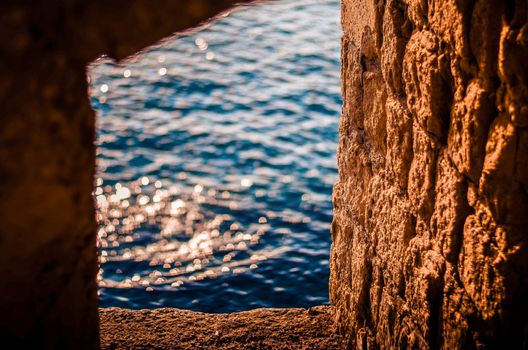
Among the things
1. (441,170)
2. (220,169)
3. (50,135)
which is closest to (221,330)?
(441,170)

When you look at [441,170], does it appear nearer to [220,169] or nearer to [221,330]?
[221,330]

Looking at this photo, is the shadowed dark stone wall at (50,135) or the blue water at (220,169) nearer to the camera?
the shadowed dark stone wall at (50,135)

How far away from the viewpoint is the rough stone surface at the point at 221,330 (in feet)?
13.6

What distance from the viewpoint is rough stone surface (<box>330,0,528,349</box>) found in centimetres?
225

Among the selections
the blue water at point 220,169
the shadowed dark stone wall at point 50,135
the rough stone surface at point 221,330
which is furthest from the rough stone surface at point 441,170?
the blue water at point 220,169

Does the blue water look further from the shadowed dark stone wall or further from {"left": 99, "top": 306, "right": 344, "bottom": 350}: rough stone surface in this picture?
the shadowed dark stone wall

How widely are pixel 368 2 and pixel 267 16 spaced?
758 centimetres

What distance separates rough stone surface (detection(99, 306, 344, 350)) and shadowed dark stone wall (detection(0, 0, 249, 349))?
2.33 m

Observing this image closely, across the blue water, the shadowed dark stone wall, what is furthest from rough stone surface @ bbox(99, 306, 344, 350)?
the shadowed dark stone wall

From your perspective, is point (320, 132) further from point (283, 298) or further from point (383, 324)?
point (383, 324)

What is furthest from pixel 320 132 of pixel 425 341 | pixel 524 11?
pixel 524 11

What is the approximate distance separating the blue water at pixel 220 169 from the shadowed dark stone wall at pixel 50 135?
4.11m

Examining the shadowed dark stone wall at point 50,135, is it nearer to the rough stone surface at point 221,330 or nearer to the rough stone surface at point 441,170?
the rough stone surface at point 441,170

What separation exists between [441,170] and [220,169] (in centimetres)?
493
